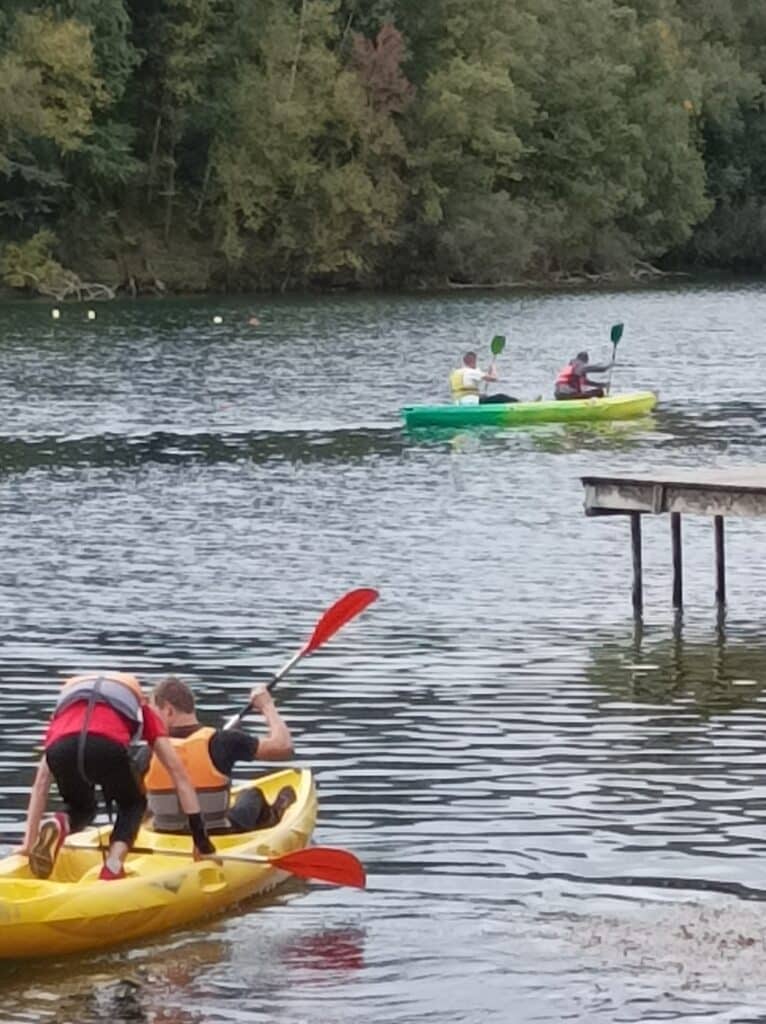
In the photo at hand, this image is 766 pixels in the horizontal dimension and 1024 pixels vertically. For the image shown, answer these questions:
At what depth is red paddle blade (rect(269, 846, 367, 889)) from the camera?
12836 mm

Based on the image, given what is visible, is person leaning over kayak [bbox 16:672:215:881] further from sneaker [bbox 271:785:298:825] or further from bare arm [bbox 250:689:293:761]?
sneaker [bbox 271:785:298:825]

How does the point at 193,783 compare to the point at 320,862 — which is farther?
the point at 193,783

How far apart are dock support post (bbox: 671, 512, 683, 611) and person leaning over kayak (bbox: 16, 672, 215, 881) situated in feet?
31.7

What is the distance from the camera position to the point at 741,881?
13.3 m

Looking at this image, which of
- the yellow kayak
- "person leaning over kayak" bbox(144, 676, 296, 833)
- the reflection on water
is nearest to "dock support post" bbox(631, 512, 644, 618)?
the reflection on water

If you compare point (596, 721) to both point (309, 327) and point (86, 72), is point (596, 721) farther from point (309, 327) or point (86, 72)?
point (86, 72)

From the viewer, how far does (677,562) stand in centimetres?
2197

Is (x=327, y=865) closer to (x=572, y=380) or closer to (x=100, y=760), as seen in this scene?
(x=100, y=760)

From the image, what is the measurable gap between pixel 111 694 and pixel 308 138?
3139 inches

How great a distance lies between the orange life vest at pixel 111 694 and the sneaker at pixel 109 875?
0.72 meters

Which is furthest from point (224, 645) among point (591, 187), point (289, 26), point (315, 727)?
point (591, 187)

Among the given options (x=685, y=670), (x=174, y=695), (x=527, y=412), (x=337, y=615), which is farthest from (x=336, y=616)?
(x=527, y=412)

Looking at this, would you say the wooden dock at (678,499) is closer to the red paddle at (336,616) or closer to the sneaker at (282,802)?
the red paddle at (336,616)

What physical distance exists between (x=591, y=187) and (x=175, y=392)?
55.2 m
